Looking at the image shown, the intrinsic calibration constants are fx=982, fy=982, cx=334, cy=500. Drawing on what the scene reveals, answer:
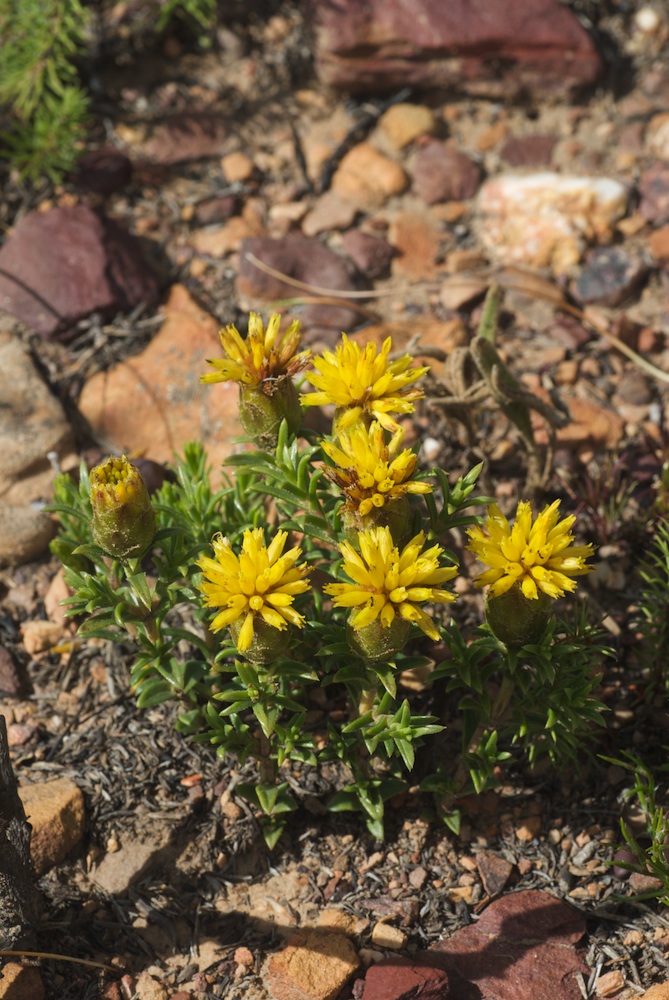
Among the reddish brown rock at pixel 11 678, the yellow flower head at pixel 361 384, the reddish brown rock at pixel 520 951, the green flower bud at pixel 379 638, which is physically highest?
the yellow flower head at pixel 361 384

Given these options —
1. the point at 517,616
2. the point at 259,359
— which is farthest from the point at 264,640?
the point at 259,359

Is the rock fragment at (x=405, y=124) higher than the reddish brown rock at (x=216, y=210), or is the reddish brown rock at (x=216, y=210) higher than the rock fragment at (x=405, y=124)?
the rock fragment at (x=405, y=124)

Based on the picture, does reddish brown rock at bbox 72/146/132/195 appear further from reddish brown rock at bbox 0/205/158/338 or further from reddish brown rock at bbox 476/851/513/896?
reddish brown rock at bbox 476/851/513/896

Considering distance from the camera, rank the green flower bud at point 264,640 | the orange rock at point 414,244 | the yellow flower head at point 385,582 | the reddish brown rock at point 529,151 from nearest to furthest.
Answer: the yellow flower head at point 385,582, the green flower bud at point 264,640, the orange rock at point 414,244, the reddish brown rock at point 529,151

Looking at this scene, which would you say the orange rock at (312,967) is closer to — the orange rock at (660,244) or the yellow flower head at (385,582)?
the yellow flower head at (385,582)

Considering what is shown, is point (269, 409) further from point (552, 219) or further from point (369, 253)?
point (552, 219)

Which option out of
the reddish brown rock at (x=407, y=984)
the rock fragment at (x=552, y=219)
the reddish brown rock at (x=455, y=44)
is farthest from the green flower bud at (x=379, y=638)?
the reddish brown rock at (x=455, y=44)

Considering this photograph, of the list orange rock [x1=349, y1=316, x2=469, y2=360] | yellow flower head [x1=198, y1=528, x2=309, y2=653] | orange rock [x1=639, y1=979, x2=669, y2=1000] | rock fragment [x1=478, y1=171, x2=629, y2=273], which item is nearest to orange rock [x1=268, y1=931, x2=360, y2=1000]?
orange rock [x1=639, y1=979, x2=669, y2=1000]

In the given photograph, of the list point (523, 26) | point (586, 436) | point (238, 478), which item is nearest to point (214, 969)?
point (238, 478)
